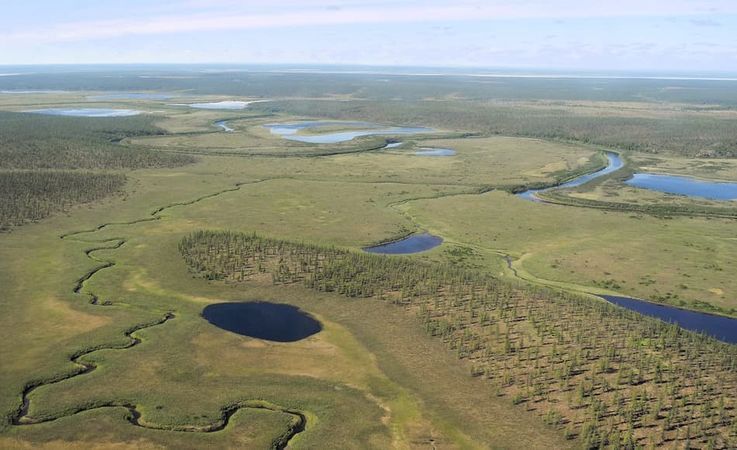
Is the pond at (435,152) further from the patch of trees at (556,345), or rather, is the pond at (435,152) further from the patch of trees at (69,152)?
the patch of trees at (556,345)

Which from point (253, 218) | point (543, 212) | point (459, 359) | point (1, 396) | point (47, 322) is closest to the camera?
point (1, 396)

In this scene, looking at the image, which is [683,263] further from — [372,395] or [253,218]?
[253,218]

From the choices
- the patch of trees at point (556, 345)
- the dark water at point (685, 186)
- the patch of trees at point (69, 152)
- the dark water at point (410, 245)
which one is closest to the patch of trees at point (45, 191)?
the patch of trees at point (69, 152)

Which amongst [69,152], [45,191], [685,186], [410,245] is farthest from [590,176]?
[69,152]

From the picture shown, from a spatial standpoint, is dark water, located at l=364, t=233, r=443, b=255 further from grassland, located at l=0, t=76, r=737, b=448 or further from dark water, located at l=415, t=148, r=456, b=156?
dark water, located at l=415, t=148, r=456, b=156

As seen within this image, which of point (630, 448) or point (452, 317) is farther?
point (452, 317)

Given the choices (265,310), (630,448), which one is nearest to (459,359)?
(630,448)

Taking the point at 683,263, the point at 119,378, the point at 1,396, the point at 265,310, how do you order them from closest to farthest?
the point at 1,396 < the point at 119,378 < the point at 265,310 < the point at 683,263

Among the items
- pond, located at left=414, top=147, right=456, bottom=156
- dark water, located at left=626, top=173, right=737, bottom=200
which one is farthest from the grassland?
pond, located at left=414, top=147, right=456, bottom=156
